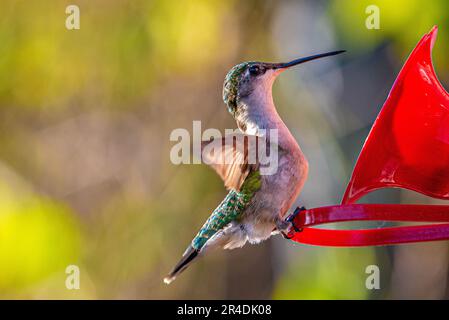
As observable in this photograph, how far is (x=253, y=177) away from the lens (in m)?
2.86

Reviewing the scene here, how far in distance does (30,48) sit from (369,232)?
12.2ft

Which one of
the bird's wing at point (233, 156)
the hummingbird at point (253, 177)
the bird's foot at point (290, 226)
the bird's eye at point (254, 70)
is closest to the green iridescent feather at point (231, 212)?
the hummingbird at point (253, 177)

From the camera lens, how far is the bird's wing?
7.28 feet

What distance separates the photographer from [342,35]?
16.0 ft

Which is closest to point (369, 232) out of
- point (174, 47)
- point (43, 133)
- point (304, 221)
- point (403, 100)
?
point (304, 221)

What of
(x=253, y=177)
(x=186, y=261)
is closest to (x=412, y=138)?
(x=253, y=177)

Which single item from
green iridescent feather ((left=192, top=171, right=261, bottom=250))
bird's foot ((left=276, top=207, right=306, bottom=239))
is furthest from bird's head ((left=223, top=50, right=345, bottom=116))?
bird's foot ((left=276, top=207, right=306, bottom=239))

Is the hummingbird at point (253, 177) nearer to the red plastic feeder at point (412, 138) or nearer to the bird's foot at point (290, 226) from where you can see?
the bird's foot at point (290, 226)

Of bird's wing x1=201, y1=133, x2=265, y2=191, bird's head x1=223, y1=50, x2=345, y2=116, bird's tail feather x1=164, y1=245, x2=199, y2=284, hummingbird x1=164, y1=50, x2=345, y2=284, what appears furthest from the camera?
bird's head x1=223, y1=50, x2=345, y2=116

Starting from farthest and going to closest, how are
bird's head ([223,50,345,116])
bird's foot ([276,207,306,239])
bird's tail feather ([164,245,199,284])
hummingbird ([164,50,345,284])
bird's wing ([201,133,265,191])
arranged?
bird's head ([223,50,345,116])
bird's tail feather ([164,245,199,284])
hummingbird ([164,50,345,284])
bird's foot ([276,207,306,239])
bird's wing ([201,133,265,191])

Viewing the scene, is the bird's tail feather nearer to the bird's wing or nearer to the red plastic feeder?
the bird's wing

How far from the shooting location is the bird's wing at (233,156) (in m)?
2.22

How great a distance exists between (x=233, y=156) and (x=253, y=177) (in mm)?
400
